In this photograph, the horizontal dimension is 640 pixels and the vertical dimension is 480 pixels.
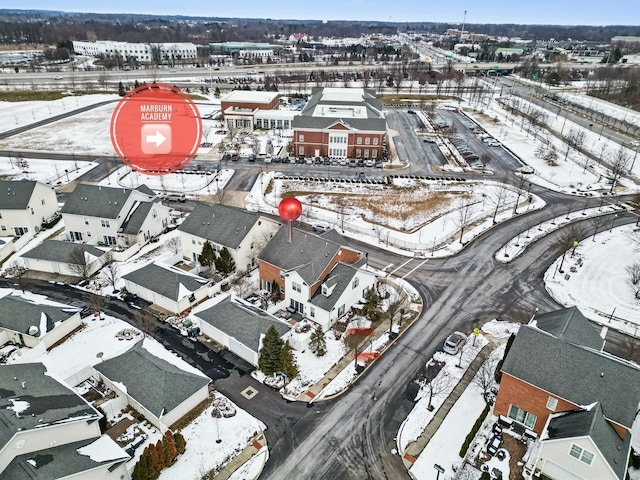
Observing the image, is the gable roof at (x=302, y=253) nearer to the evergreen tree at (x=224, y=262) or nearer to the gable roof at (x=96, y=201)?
the evergreen tree at (x=224, y=262)

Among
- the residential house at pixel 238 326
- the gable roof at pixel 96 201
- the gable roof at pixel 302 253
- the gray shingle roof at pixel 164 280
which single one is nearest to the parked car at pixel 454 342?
the gable roof at pixel 302 253

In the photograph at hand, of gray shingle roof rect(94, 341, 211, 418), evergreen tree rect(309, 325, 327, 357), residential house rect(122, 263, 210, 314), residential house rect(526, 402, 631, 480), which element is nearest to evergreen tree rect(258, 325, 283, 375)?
evergreen tree rect(309, 325, 327, 357)

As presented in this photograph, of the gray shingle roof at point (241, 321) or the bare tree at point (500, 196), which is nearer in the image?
the gray shingle roof at point (241, 321)

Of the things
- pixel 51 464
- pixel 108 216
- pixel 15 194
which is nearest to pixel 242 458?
pixel 51 464

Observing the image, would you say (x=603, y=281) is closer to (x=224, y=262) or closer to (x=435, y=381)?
(x=435, y=381)

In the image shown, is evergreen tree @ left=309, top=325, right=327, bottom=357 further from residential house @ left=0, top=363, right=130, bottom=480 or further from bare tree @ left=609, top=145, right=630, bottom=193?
bare tree @ left=609, top=145, right=630, bottom=193

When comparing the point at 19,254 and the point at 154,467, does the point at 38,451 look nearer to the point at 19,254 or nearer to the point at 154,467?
the point at 154,467
